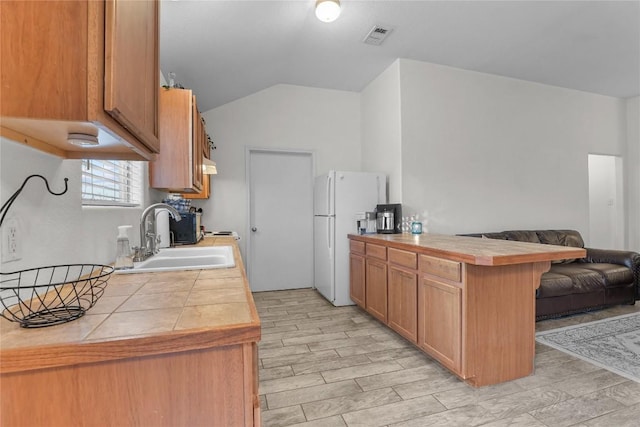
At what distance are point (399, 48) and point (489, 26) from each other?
0.89m

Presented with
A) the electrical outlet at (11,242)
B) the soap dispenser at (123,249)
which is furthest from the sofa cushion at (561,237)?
the electrical outlet at (11,242)

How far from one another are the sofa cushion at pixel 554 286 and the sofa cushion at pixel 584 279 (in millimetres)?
81

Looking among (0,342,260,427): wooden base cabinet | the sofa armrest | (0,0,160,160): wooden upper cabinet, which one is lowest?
the sofa armrest

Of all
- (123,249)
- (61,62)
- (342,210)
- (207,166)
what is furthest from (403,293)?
(61,62)

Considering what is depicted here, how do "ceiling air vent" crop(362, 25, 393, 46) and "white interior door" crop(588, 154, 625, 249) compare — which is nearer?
"ceiling air vent" crop(362, 25, 393, 46)

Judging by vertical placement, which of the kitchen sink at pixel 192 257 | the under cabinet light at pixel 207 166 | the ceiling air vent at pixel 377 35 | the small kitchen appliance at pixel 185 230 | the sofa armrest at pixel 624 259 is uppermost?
the ceiling air vent at pixel 377 35

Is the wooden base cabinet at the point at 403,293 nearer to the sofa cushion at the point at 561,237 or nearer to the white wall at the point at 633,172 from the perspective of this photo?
the sofa cushion at the point at 561,237

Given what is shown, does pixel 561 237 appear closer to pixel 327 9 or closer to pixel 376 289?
pixel 376 289

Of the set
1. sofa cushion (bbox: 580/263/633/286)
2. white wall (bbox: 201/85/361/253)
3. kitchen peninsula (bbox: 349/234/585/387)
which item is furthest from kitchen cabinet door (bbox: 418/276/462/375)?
white wall (bbox: 201/85/361/253)

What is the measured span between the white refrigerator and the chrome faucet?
210 cm

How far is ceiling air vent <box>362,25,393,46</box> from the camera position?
10.2 feet

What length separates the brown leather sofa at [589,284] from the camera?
3.08 meters

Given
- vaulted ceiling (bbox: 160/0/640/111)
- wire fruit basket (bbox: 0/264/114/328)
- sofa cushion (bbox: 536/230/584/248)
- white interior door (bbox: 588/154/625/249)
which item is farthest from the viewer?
white interior door (bbox: 588/154/625/249)

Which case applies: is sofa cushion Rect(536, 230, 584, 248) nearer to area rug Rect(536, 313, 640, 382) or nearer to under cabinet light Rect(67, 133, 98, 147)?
area rug Rect(536, 313, 640, 382)
